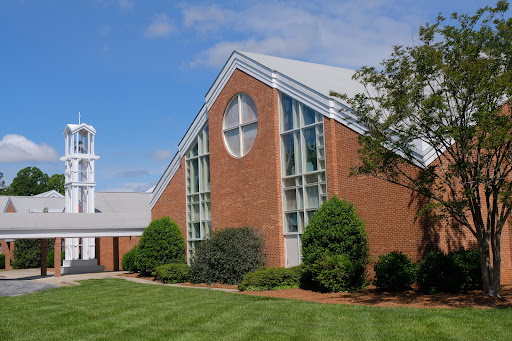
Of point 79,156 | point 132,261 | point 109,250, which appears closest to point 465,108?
point 132,261

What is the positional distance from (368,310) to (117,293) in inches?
412

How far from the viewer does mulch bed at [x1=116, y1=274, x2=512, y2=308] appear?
1341 centimetres

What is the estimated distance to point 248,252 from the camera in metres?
22.7

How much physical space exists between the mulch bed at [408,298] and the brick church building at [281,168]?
6.70ft

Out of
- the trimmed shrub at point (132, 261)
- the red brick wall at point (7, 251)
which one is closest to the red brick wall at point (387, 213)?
the trimmed shrub at point (132, 261)

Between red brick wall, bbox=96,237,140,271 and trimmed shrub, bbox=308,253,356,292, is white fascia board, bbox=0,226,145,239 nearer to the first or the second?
red brick wall, bbox=96,237,140,271

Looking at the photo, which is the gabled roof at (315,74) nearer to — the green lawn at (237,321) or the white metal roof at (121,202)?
the green lawn at (237,321)

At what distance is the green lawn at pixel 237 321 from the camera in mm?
10336

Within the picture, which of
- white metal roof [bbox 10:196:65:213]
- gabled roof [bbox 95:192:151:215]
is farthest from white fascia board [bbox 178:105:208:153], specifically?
white metal roof [bbox 10:196:65:213]

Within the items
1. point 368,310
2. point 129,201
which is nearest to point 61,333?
point 368,310

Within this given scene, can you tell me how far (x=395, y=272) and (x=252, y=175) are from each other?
9.33m

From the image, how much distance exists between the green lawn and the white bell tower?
2013 cm

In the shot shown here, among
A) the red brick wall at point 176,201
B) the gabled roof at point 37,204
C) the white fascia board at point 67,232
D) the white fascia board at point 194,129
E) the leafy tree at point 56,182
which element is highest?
the leafy tree at point 56,182

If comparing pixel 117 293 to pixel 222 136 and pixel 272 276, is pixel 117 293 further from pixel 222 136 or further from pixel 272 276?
pixel 222 136
